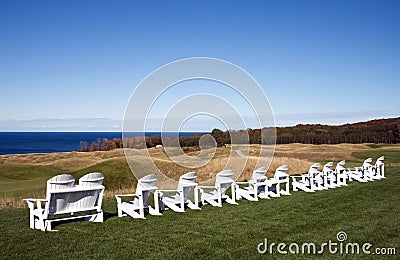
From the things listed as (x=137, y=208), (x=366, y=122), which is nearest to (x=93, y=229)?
(x=137, y=208)

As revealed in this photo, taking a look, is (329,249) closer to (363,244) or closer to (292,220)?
(363,244)

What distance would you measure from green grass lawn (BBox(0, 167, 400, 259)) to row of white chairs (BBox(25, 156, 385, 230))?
0.92ft

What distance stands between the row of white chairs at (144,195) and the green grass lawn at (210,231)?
28 centimetres

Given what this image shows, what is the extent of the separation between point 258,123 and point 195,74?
12.9 feet

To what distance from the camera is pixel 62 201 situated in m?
8.18

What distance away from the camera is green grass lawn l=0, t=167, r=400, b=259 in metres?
6.48

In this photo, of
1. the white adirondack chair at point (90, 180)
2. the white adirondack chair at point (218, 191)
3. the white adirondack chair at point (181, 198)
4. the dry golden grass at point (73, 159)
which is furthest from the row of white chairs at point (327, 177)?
the dry golden grass at point (73, 159)

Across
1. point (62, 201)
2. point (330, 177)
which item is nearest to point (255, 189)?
point (330, 177)

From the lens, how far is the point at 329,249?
20.9 ft

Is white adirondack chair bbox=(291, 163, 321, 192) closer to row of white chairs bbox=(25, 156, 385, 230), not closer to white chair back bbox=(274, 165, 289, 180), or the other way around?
row of white chairs bbox=(25, 156, 385, 230)

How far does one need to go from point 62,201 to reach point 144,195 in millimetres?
1967

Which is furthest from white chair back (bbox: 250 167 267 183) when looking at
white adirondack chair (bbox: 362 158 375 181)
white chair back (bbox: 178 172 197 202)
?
white adirondack chair (bbox: 362 158 375 181)

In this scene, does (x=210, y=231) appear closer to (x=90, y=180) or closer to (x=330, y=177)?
(x=90, y=180)

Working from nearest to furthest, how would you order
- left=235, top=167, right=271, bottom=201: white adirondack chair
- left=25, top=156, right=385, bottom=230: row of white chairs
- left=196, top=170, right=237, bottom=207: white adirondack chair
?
left=25, top=156, right=385, bottom=230: row of white chairs < left=196, top=170, right=237, bottom=207: white adirondack chair < left=235, top=167, right=271, bottom=201: white adirondack chair
